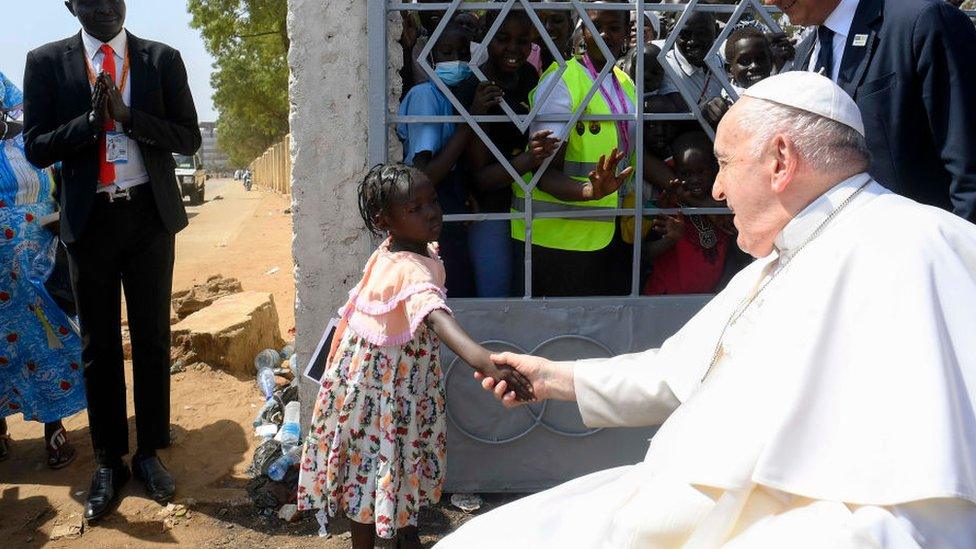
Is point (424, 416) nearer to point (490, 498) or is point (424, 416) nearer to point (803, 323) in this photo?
point (490, 498)

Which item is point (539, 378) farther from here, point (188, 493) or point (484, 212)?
point (188, 493)

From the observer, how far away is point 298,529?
3572mm

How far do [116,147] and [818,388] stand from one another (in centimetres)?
308

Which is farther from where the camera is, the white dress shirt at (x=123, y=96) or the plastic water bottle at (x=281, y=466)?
the plastic water bottle at (x=281, y=466)

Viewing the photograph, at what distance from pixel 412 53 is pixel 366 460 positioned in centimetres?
183

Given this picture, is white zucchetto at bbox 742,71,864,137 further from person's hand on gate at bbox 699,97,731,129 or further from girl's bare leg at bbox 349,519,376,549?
girl's bare leg at bbox 349,519,376,549

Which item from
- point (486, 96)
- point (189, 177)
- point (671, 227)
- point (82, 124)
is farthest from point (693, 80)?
point (189, 177)

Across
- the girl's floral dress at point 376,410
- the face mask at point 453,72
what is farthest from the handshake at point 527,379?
the face mask at point 453,72

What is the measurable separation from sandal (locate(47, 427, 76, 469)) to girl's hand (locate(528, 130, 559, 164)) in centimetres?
276

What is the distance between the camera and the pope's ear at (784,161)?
1.72 meters

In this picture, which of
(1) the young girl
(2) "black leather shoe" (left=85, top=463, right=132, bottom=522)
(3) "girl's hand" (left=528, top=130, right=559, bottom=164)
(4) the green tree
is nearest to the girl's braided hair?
(1) the young girl

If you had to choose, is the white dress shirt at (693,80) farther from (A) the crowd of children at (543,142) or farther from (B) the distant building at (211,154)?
(B) the distant building at (211,154)

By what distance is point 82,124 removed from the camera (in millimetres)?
3477

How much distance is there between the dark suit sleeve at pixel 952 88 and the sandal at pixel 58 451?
4.02m
